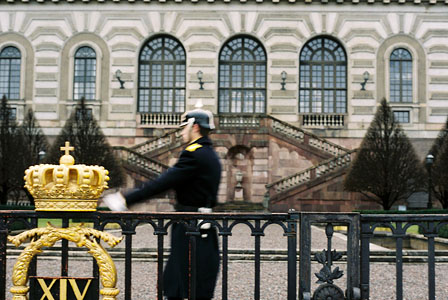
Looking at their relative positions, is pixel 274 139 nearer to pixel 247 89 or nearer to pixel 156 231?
pixel 247 89

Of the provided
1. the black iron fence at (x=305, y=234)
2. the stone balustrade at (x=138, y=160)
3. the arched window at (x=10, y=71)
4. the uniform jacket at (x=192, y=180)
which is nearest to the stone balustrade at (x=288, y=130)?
the stone balustrade at (x=138, y=160)

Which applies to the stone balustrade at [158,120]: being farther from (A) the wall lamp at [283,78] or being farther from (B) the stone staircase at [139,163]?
(A) the wall lamp at [283,78]

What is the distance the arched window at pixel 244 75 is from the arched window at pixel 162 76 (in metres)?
2.74

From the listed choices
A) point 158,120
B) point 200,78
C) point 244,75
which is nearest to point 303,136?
point 244,75

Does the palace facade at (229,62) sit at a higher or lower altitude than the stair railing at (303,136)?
higher

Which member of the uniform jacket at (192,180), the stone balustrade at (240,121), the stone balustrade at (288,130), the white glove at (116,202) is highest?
the stone balustrade at (240,121)

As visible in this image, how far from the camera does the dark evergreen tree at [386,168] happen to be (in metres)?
27.0

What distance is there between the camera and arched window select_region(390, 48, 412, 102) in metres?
35.9

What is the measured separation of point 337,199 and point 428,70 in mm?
11977

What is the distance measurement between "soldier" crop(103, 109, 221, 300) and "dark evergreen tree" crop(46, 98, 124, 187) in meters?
21.9

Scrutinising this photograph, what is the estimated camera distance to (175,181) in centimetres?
514

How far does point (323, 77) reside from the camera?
36.4m

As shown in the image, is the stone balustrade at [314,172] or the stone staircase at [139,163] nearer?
the stone staircase at [139,163]

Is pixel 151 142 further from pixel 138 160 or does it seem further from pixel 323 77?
pixel 323 77
